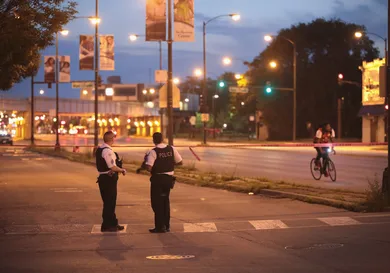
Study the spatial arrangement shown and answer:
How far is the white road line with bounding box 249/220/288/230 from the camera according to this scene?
39.3 ft

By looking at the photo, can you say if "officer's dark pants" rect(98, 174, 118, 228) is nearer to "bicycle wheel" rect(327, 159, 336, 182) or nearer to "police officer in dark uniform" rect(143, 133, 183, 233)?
"police officer in dark uniform" rect(143, 133, 183, 233)

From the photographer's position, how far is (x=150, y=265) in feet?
28.6

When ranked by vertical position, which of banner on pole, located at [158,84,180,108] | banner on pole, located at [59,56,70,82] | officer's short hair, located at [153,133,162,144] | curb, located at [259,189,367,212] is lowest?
curb, located at [259,189,367,212]

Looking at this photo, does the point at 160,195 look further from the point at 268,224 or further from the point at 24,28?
the point at 24,28

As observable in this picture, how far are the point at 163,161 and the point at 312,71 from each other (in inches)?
2585

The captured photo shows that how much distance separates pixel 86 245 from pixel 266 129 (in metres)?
73.0

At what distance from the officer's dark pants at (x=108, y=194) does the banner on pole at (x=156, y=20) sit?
11594mm

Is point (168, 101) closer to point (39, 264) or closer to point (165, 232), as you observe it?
point (165, 232)

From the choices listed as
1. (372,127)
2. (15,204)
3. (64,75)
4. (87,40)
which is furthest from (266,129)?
(15,204)

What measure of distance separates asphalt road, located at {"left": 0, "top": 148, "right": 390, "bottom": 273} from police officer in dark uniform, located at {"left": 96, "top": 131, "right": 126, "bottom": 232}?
35cm

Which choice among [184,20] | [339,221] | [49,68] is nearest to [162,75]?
[184,20]

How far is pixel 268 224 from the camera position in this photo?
12.3m

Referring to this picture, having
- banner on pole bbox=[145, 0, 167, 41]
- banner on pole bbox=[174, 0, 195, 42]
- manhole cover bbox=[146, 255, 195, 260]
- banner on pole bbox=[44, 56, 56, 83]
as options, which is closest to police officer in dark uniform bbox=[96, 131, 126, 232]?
manhole cover bbox=[146, 255, 195, 260]

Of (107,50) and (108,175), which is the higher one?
(107,50)
